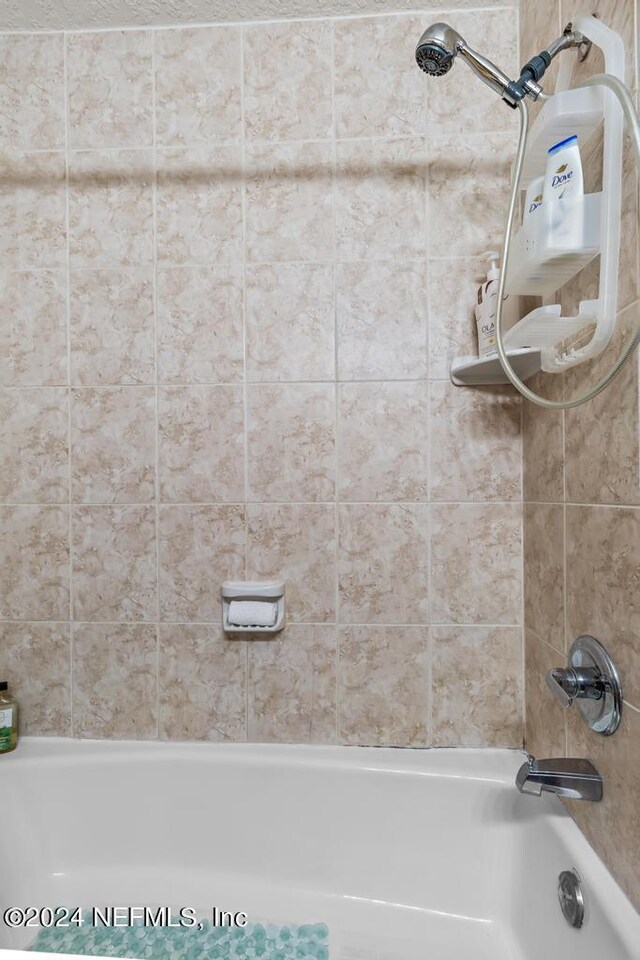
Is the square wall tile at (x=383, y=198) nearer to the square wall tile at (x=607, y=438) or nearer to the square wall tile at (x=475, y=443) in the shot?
the square wall tile at (x=475, y=443)

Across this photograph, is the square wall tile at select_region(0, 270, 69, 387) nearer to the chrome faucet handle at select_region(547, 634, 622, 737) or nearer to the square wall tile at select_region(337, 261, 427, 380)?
the square wall tile at select_region(337, 261, 427, 380)

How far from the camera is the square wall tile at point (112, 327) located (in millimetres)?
1317

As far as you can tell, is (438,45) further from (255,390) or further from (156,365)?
(156,365)

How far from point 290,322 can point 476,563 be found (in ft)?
2.30

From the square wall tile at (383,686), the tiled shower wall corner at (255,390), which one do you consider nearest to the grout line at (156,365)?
the tiled shower wall corner at (255,390)

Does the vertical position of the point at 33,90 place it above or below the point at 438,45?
above

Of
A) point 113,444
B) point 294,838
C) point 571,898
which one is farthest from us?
point 113,444

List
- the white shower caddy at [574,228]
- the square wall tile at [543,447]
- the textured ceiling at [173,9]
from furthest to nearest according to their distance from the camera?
the textured ceiling at [173,9] < the square wall tile at [543,447] < the white shower caddy at [574,228]

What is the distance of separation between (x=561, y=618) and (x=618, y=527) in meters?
0.29

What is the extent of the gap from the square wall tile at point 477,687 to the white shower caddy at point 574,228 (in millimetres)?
649

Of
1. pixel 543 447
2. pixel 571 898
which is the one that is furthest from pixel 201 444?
pixel 571 898

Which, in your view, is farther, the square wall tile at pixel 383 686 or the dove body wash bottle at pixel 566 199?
the square wall tile at pixel 383 686

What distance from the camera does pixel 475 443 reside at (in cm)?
127

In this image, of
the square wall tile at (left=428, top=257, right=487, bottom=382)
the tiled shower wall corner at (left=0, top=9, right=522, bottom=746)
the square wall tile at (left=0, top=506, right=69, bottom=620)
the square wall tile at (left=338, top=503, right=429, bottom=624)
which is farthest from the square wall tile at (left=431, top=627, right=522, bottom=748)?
the square wall tile at (left=0, top=506, right=69, bottom=620)
